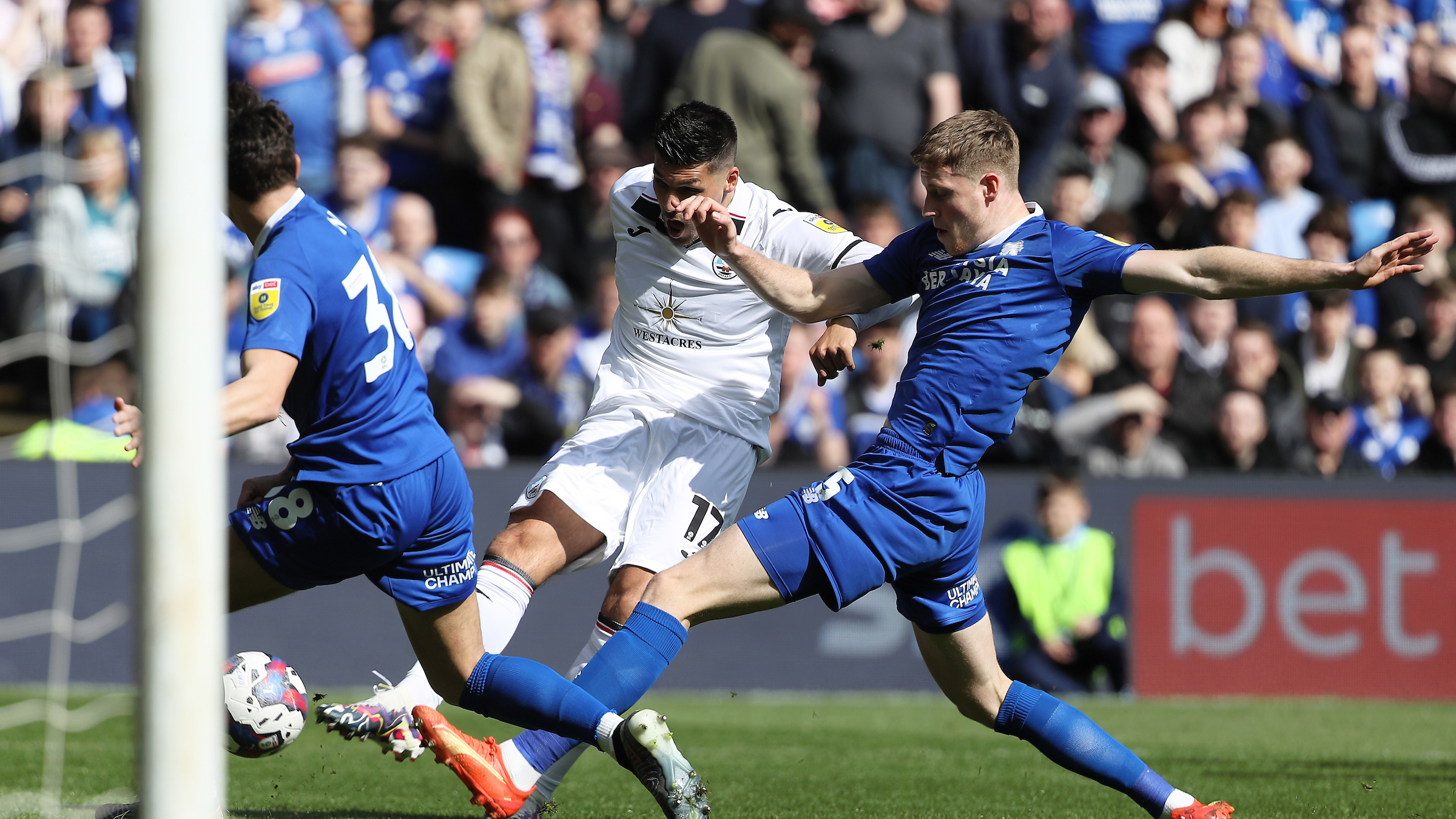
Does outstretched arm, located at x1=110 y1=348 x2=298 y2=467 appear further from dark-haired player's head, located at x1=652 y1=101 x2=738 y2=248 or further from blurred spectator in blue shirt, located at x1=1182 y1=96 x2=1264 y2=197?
blurred spectator in blue shirt, located at x1=1182 y1=96 x2=1264 y2=197

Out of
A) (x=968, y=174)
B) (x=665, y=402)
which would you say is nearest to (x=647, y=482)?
(x=665, y=402)

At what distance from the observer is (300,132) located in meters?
10.6

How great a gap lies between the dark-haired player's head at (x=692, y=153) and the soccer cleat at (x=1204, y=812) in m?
2.33

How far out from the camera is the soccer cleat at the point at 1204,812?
14.1 ft

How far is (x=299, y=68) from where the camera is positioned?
10.6 m

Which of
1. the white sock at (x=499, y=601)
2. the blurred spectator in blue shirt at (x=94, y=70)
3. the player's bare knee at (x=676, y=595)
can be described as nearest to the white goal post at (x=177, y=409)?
the player's bare knee at (x=676, y=595)

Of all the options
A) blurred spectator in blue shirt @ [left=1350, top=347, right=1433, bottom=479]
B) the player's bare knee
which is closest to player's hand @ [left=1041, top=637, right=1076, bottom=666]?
blurred spectator in blue shirt @ [left=1350, top=347, right=1433, bottom=479]

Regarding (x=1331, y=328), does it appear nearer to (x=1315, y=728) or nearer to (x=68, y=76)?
(x=1315, y=728)

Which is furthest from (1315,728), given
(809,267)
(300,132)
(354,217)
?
(300,132)

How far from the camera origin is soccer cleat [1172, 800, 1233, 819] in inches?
169

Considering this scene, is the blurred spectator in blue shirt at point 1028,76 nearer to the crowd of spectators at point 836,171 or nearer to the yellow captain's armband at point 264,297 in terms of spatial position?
the crowd of spectators at point 836,171

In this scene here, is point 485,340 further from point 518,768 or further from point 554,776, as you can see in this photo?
point 518,768

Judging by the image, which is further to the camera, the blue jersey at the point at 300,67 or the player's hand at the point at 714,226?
the blue jersey at the point at 300,67

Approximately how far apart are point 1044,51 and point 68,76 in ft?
22.0
